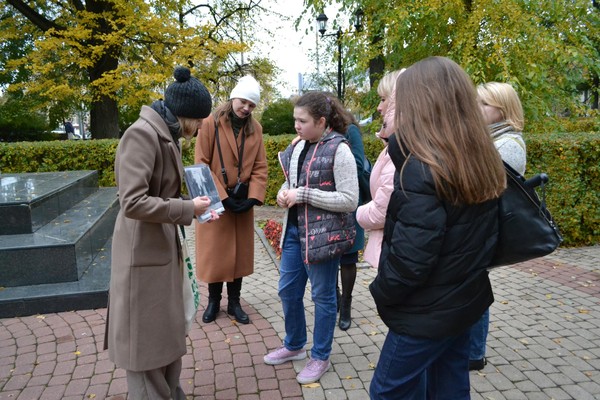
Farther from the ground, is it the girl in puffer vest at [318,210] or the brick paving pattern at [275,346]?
the girl in puffer vest at [318,210]

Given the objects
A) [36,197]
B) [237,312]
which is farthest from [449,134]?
[36,197]

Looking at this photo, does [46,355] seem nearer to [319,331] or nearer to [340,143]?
[319,331]

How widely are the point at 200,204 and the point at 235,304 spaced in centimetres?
204

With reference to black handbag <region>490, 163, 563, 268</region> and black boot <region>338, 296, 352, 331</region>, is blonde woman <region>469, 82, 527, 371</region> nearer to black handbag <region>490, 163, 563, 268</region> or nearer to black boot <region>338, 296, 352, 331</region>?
black handbag <region>490, 163, 563, 268</region>

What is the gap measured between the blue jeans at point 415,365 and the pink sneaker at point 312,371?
1120 mm

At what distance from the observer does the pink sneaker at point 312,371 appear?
10.3 feet

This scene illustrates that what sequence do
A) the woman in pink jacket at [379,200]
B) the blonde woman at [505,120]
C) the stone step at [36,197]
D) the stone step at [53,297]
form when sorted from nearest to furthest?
the woman in pink jacket at [379,200]
the blonde woman at [505,120]
the stone step at [53,297]
the stone step at [36,197]

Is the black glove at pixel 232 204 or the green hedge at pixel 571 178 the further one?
the green hedge at pixel 571 178

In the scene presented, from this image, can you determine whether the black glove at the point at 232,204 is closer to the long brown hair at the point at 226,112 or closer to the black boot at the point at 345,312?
the long brown hair at the point at 226,112

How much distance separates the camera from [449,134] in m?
1.75

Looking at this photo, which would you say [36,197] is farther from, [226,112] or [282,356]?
[282,356]

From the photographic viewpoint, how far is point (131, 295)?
230 centimetres

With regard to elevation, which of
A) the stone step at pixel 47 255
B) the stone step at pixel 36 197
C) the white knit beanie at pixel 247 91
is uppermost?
the white knit beanie at pixel 247 91

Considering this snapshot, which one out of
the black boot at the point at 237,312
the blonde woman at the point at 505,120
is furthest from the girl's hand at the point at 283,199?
the black boot at the point at 237,312
